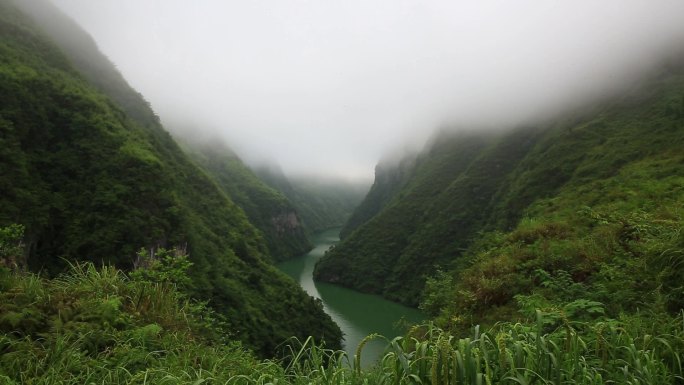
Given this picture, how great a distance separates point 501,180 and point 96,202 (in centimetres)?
8064

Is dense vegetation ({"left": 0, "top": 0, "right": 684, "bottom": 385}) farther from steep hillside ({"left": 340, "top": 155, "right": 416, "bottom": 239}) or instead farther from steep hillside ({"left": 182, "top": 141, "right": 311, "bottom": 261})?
steep hillside ({"left": 340, "top": 155, "right": 416, "bottom": 239})

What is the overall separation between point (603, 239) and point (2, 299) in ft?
38.4

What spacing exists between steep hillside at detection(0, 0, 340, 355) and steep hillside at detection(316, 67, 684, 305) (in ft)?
80.3

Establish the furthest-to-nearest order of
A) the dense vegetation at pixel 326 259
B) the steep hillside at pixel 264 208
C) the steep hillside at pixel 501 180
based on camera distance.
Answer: the steep hillside at pixel 264 208 → the steep hillside at pixel 501 180 → the dense vegetation at pixel 326 259

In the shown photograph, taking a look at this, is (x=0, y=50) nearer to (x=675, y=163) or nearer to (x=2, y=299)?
(x=2, y=299)

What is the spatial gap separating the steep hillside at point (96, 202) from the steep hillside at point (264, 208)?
8716 centimetres

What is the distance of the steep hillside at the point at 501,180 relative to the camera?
47.6 m

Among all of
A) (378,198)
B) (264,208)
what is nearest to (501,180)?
(378,198)

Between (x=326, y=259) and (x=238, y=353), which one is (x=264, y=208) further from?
(x=238, y=353)

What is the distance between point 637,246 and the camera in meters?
7.65

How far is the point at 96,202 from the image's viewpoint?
42.4 meters

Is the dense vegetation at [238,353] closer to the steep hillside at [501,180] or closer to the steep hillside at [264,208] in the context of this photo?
the steep hillside at [501,180]

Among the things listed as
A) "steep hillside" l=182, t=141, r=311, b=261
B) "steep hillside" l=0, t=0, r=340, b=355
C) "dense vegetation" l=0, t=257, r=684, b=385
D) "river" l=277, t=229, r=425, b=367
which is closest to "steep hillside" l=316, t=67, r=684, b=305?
"river" l=277, t=229, r=425, b=367

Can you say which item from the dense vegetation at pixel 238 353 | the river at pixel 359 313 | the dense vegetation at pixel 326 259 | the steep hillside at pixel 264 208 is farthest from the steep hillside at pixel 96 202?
the steep hillside at pixel 264 208
